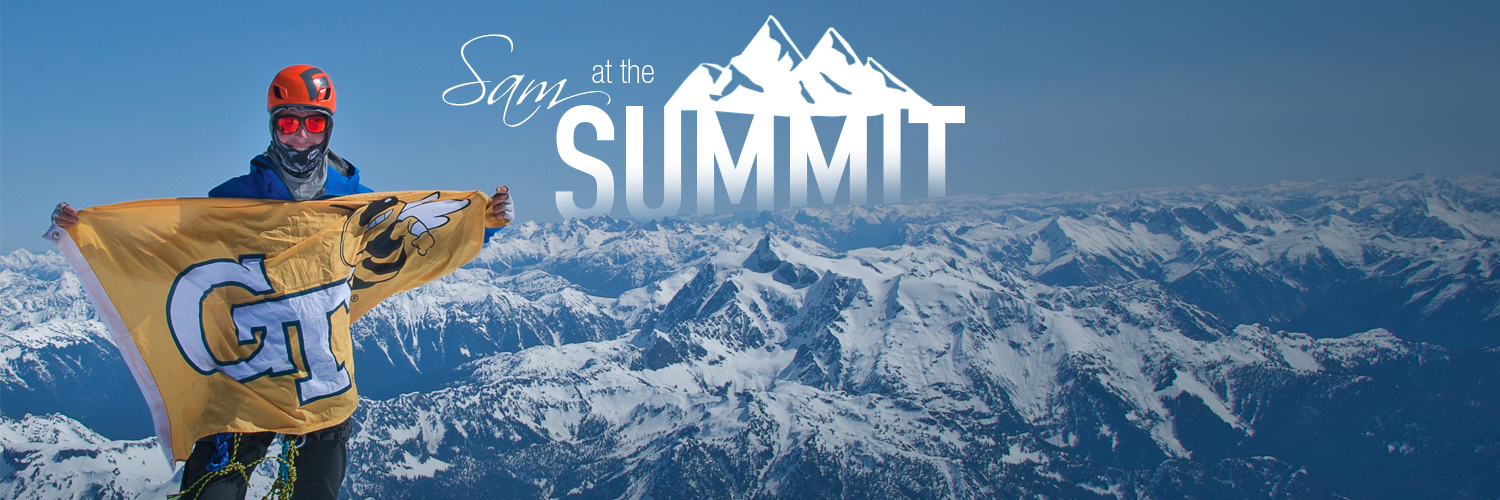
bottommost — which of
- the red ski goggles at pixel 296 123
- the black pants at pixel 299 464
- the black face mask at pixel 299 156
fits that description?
the black pants at pixel 299 464

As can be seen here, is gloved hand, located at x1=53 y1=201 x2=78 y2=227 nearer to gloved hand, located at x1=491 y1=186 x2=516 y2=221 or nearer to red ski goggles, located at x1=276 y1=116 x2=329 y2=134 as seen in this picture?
red ski goggles, located at x1=276 y1=116 x2=329 y2=134

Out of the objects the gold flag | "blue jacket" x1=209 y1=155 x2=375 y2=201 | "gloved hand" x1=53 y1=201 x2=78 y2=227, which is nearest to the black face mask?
"blue jacket" x1=209 y1=155 x2=375 y2=201

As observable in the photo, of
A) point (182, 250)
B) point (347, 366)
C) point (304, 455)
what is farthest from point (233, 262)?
point (304, 455)

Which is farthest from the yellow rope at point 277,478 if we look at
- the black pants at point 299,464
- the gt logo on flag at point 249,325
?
the gt logo on flag at point 249,325

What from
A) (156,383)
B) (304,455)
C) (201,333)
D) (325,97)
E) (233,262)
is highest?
(325,97)

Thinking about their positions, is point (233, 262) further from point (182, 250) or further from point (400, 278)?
point (400, 278)

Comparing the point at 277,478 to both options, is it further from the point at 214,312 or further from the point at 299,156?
the point at 299,156

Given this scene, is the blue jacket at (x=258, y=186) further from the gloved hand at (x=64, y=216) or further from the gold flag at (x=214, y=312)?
the gloved hand at (x=64, y=216)
